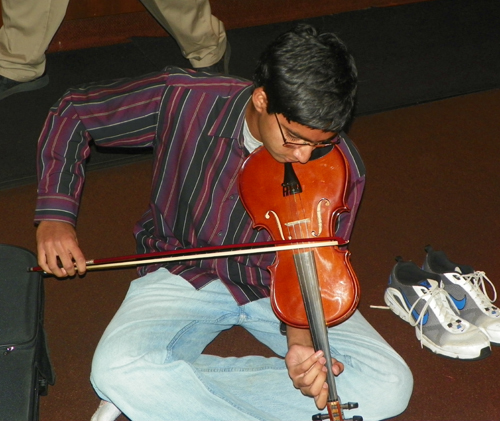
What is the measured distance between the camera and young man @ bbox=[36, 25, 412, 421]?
137 cm

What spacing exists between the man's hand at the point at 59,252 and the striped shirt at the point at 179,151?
58 mm

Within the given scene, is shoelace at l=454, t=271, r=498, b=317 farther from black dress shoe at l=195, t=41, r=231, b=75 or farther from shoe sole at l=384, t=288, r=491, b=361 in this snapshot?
black dress shoe at l=195, t=41, r=231, b=75

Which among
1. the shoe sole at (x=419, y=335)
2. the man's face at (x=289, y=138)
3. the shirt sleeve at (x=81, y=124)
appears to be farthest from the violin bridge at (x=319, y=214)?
the shoe sole at (x=419, y=335)

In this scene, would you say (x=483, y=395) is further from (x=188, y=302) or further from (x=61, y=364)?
(x=61, y=364)

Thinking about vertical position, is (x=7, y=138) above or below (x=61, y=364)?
above

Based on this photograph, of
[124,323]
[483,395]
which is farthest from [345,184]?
[483,395]

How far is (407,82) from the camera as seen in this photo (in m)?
2.71

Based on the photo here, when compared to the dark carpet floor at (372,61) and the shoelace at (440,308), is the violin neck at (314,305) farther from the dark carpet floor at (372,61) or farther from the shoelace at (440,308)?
the dark carpet floor at (372,61)

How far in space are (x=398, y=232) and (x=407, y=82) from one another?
2.83ft

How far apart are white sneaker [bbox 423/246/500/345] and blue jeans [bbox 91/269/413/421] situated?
371 millimetres

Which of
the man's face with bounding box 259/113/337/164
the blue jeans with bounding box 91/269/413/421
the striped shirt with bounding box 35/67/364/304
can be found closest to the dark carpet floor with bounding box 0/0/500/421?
the blue jeans with bounding box 91/269/413/421

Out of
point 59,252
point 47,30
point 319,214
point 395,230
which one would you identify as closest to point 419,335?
point 395,230

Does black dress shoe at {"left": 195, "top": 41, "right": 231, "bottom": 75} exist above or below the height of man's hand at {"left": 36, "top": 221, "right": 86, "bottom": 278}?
below

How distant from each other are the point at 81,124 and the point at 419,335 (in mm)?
996
